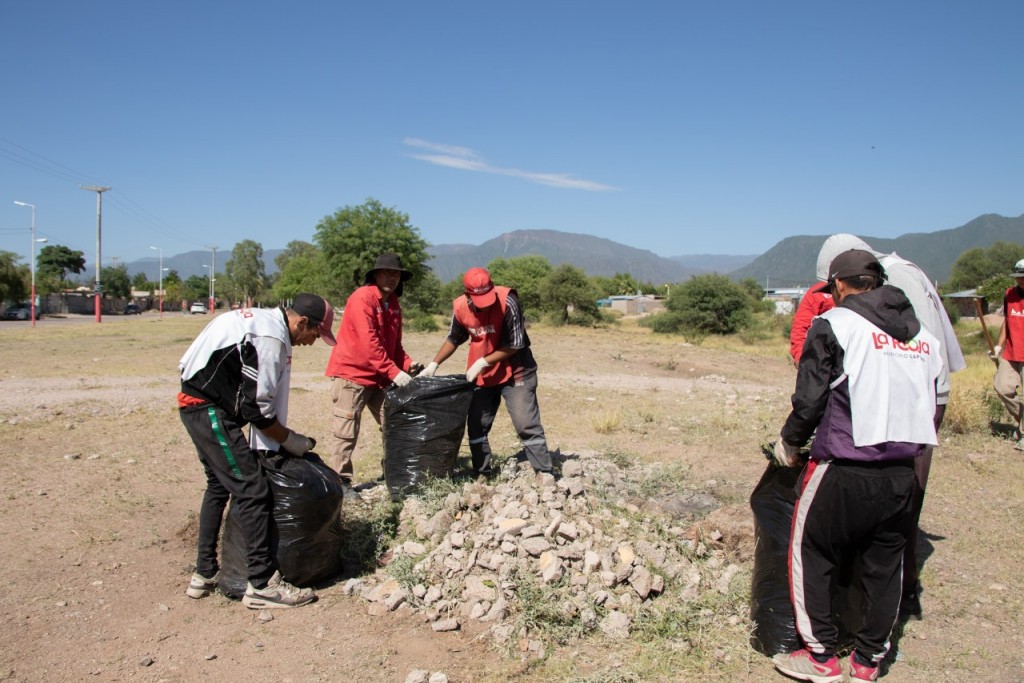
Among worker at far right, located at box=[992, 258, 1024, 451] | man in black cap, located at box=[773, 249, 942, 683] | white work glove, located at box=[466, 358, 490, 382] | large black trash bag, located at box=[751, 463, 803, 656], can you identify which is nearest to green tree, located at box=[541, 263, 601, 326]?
worker at far right, located at box=[992, 258, 1024, 451]

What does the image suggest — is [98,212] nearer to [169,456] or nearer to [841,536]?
[169,456]

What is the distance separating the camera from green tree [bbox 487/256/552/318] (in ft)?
130

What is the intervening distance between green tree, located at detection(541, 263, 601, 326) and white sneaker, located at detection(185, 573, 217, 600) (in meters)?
32.9

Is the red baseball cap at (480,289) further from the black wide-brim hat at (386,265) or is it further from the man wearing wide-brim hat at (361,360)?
the man wearing wide-brim hat at (361,360)

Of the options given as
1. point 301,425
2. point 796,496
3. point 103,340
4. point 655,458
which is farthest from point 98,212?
point 796,496

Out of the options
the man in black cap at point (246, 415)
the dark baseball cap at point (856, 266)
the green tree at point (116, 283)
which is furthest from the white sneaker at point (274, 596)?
the green tree at point (116, 283)

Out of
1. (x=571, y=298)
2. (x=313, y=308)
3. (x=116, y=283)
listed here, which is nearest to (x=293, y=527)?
(x=313, y=308)

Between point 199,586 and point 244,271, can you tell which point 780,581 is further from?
point 244,271

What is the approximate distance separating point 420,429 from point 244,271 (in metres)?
104

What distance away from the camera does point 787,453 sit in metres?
3.14

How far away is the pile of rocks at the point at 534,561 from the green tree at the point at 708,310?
28015 mm

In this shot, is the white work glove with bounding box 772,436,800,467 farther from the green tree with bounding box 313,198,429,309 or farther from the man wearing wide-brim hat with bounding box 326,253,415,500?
the green tree with bounding box 313,198,429,309

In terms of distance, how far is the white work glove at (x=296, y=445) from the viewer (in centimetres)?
379

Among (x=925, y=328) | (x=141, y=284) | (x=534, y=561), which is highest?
(x=141, y=284)
